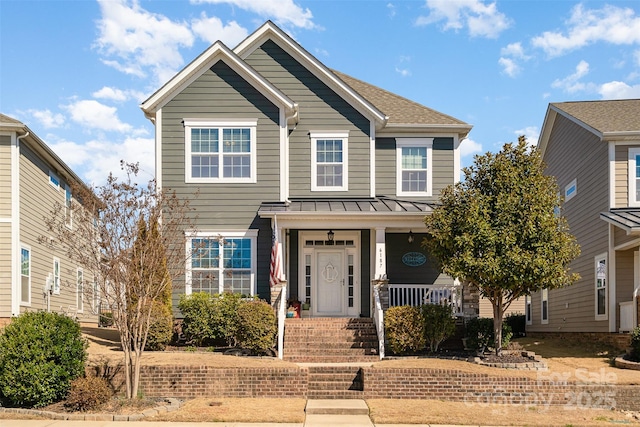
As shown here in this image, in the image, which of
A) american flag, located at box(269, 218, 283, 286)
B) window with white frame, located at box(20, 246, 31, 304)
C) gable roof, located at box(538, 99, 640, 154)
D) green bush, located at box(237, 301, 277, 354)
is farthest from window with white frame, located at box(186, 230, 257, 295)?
gable roof, located at box(538, 99, 640, 154)

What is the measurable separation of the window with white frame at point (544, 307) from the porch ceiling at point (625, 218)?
270 inches

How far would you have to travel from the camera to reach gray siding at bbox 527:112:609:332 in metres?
20.2

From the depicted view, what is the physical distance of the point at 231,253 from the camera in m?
19.4

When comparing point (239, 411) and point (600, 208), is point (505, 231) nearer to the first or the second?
point (600, 208)

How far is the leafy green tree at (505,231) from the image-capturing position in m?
15.6

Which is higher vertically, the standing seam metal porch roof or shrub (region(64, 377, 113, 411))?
the standing seam metal porch roof

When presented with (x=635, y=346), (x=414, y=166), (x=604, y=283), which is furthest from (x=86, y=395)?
(x=604, y=283)

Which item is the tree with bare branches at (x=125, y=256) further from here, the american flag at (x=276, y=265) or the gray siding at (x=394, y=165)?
the gray siding at (x=394, y=165)

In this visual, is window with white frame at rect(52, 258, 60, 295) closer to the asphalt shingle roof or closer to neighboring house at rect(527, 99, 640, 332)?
neighboring house at rect(527, 99, 640, 332)

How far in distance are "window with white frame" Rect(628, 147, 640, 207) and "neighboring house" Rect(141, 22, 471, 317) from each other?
4.60 metres

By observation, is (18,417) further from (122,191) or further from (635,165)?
(635,165)

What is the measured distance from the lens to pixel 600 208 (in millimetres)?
20188

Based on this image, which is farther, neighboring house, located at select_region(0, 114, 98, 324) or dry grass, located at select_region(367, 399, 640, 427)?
neighboring house, located at select_region(0, 114, 98, 324)

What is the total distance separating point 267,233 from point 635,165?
10.2 meters
